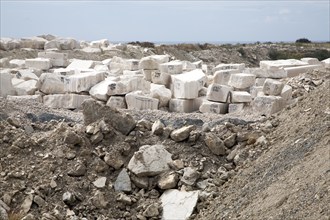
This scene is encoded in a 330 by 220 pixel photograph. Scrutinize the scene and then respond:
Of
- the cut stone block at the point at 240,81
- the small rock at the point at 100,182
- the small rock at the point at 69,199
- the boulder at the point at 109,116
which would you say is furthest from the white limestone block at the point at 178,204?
the cut stone block at the point at 240,81

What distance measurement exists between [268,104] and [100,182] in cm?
471

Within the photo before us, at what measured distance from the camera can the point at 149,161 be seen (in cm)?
874

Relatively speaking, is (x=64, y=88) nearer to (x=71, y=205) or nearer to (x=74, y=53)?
(x=71, y=205)

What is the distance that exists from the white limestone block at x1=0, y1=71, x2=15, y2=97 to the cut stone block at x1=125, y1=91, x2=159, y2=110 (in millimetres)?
3563

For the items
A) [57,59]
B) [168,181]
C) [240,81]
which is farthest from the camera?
[57,59]

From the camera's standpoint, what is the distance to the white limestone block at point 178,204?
318 inches

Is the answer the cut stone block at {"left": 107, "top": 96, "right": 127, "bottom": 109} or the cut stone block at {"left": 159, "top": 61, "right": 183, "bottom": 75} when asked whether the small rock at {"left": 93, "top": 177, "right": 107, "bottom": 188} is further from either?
the cut stone block at {"left": 159, "top": 61, "right": 183, "bottom": 75}

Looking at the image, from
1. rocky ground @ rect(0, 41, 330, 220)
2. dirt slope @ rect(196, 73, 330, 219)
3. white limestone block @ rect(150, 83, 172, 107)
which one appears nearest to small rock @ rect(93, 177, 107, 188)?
rocky ground @ rect(0, 41, 330, 220)

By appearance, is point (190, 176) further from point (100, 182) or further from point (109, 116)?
point (109, 116)

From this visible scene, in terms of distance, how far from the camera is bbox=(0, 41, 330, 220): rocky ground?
305 inches

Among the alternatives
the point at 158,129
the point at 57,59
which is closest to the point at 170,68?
the point at 158,129

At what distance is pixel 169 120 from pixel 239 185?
3233 mm

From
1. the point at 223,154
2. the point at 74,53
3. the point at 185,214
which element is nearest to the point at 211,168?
the point at 223,154

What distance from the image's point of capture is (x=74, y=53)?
85.9ft
